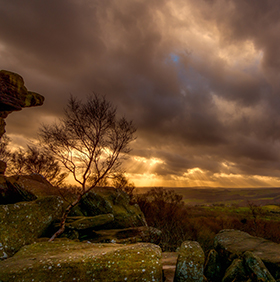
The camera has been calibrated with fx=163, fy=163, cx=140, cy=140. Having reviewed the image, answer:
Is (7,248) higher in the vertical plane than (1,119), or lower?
lower

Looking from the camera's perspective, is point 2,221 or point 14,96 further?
point 14,96

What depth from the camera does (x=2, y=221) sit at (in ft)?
27.4

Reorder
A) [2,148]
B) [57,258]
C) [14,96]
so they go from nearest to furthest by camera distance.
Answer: [57,258] < [14,96] < [2,148]

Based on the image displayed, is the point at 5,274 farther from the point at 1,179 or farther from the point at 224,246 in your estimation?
the point at 224,246

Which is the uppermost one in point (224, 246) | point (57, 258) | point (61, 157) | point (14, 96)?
point (14, 96)

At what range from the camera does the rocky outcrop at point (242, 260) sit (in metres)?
6.63

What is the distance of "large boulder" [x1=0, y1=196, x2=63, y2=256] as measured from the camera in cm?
805

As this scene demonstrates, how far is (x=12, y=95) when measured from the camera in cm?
1636

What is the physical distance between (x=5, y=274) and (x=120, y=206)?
11.6m

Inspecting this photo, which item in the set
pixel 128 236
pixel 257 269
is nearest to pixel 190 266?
pixel 257 269

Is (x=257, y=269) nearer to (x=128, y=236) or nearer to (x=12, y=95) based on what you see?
(x=128, y=236)

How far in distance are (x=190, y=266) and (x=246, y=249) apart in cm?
512

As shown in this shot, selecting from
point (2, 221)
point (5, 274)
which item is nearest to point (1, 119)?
point (2, 221)

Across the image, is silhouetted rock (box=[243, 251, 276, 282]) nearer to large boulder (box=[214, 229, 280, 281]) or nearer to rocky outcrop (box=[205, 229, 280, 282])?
rocky outcrop (box=[205, 229, 280, 282])
